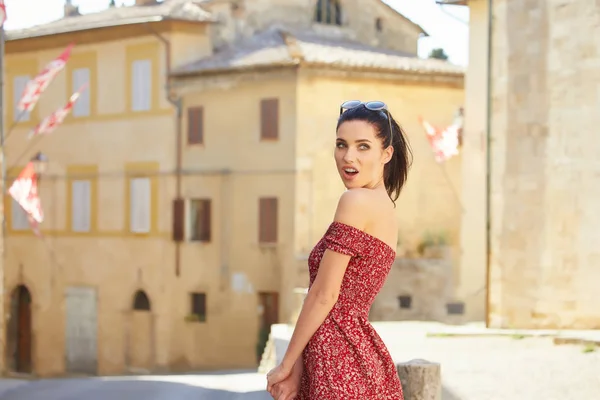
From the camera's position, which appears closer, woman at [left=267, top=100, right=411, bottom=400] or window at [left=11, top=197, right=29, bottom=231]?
woman at [left=267, top=100, right=411, bottom=400]

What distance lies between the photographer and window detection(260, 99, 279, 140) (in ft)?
84.7

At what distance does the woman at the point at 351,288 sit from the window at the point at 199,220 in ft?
76.7

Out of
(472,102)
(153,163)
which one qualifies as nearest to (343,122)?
(472,102)

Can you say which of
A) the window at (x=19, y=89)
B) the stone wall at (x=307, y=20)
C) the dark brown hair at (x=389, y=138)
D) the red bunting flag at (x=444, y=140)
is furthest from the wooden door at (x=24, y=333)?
the dark brown hair at (x=389, y=138)

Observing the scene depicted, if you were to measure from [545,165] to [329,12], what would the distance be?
15656 millimetres

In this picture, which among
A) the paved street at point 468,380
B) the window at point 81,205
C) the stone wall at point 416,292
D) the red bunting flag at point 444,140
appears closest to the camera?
the paved street at point 468,380

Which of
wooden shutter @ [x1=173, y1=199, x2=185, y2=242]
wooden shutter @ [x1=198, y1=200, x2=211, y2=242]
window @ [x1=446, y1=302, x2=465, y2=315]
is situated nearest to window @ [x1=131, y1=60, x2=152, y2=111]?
wooden shutter @ [x1=173, y1=199, x2=185, y2=242]

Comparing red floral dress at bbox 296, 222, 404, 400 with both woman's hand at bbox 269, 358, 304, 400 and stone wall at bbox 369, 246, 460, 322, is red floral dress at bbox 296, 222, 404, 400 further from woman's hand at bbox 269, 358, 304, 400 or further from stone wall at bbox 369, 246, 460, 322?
stone wall at bbox 369, 246, 460, 322

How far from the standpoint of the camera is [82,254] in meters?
28.9

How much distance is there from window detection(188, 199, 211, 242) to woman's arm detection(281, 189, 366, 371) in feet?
77.0

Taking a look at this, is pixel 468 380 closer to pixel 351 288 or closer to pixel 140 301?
pixel 351 288

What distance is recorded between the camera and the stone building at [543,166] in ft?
45.0

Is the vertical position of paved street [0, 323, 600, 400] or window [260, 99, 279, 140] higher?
window [260, 99, 279, 140]

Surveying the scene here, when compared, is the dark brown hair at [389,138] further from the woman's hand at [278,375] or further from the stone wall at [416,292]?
the stone wall at [416,292]
